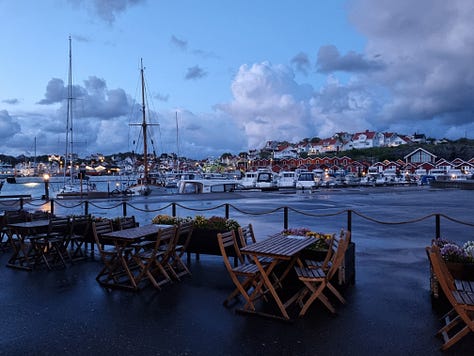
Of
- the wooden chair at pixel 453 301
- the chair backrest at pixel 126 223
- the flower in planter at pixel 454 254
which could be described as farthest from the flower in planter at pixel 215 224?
the wooden chair at pixel 453 301

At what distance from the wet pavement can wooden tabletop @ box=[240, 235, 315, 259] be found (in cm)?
94

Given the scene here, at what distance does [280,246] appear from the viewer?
5633 millimetres

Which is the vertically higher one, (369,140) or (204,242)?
(369,140)

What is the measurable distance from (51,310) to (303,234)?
4340 millimetres

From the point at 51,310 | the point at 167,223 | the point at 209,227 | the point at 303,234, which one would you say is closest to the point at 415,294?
the point at 303,234

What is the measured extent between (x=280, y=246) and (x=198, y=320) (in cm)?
161

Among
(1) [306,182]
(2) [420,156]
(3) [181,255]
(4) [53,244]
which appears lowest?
(3) [181,255]

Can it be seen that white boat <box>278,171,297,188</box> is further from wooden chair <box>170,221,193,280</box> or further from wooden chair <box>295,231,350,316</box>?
wooden chair <box>295,231,350,316</box>

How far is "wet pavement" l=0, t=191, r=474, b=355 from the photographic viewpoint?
4.34 meters

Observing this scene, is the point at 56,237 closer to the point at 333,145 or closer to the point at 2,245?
the point at 2,245

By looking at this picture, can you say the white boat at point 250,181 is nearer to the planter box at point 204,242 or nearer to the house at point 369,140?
the planter box at point 204,242

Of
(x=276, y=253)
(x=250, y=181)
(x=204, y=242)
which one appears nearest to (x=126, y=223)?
(x=204, y=242)

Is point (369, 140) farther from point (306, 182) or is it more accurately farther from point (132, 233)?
point (132, 233)

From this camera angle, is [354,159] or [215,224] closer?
[215,224]
